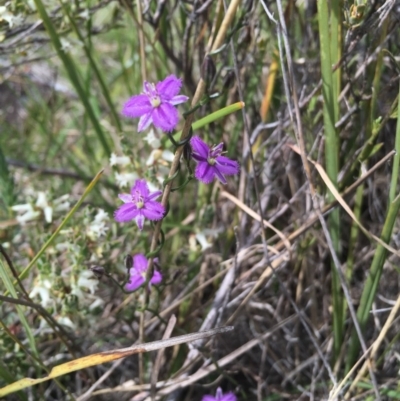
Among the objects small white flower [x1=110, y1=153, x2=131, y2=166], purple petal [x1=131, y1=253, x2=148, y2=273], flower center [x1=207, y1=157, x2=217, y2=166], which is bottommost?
purple petal [x1=131, y1=253, x2=148, y2=273]

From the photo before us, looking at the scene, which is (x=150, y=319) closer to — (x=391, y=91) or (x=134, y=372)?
(x=134, y=372)

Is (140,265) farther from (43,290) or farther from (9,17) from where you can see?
(9,17)

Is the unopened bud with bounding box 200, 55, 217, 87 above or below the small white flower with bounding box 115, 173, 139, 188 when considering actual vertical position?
above

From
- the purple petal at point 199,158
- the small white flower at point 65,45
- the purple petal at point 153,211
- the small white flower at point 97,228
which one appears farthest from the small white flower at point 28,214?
the purple petal at point 199,158

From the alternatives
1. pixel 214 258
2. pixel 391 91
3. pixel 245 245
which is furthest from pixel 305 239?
pixel 391 91

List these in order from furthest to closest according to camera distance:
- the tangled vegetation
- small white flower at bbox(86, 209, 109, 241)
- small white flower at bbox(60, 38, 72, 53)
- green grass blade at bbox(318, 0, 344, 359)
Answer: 1. small white flower at bbox(60, 38, 72, 53)
2. small white flower at bbox(86, 209, 109, 241)
3. the tangled vegetation
4. green grass blade at bbox(318, 0, 344, 359)

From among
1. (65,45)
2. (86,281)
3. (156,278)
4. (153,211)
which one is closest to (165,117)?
(153,211)

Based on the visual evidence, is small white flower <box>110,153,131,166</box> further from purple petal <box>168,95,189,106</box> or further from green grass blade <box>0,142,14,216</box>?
purple petal <box>168,95,189,106</box>

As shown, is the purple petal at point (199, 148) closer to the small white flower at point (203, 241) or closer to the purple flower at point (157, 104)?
the purple flower at point (157, 104)

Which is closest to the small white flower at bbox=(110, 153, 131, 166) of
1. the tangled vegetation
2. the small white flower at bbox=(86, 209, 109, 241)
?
the tangled vegetation
